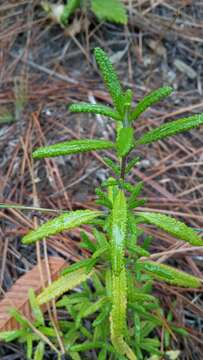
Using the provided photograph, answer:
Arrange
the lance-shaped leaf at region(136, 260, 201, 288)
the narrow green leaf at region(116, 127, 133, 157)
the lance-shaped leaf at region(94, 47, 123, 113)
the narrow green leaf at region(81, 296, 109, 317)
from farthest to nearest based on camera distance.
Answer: the narrow green leaf at region(81, 296, 109, 317), the lance-shaped leaf at region(136, 260, 201, 288), the lance-shaped leaf at region(94, 47, 123, 113), the narrow green leaf at region(116, 127, 133, 157)

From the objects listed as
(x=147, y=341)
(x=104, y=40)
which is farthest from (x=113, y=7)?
(x=147, y=341)

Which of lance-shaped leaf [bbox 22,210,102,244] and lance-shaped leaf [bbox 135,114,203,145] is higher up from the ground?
lance-shaped leaf [bbox 135,114,203,145]

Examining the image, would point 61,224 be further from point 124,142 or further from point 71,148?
point 124,142

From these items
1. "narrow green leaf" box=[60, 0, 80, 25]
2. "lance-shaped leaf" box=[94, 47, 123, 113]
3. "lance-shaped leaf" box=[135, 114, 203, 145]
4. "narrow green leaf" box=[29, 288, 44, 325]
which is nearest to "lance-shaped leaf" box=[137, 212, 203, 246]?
"lance-shaped leaf" box=[135, 114, 203, 145]

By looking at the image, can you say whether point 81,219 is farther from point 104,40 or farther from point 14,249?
point 104,40

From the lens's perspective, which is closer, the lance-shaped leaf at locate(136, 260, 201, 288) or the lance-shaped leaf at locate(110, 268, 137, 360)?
the lance-shaped leaf at locate(110, 268, 137, 360)

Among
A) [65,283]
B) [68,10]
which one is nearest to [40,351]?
[65,283]

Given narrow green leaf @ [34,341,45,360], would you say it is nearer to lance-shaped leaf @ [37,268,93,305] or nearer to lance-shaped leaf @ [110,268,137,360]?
lance-shaped leaf @ [37,268,93,305]
